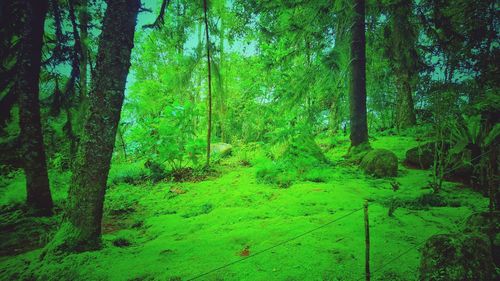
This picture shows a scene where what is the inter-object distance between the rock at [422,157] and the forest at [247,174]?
0.03 metres

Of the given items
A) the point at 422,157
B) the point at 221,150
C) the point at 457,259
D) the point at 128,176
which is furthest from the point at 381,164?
the point at 128,176

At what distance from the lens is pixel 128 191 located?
20.5 ft

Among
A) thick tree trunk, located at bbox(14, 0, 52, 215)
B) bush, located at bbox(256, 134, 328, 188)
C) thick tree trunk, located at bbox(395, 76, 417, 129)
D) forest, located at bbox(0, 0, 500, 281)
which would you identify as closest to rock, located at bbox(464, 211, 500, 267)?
forest, located at bbox(0, 0, 500, 281)

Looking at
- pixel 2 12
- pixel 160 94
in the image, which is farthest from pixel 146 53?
pixel 2 12

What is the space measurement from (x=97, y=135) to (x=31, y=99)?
2588mm

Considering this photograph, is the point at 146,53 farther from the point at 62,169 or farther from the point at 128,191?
the point at 128,191

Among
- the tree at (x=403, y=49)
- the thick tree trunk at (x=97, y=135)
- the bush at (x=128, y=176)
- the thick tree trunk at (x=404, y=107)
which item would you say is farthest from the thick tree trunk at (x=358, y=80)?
the bush at (x=128, y=176)

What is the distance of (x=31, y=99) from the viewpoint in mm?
3893

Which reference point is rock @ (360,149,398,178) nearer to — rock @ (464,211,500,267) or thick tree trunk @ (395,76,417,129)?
rock @ (464,211,500,267)

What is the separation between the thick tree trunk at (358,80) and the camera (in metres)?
6.66

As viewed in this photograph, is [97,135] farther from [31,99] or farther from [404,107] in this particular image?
[404,107]

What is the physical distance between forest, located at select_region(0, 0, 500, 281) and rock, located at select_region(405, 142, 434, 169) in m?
0.03

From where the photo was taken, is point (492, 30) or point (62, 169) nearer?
point (492, 30)

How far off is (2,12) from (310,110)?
707cm
